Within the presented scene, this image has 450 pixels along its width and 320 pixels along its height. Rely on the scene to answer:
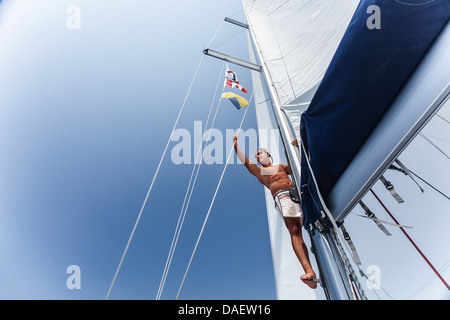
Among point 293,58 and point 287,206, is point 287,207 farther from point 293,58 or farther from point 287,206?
point 293,58

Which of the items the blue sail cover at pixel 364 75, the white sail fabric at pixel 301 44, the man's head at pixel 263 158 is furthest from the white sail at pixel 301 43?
the blue sail cover at pixel 364 75

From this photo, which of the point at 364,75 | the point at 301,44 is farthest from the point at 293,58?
the point at 364,75

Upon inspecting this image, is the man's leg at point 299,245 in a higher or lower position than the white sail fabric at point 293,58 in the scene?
lower

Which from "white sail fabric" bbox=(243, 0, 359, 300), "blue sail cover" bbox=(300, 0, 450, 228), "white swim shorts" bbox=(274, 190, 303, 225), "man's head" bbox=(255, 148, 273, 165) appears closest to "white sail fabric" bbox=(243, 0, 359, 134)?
"white sail fabric" bbox=(243, 0, 359, 300)

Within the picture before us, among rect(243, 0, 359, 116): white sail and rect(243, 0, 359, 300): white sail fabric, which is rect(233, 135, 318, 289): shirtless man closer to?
rect(243, 0, 359, 300): white sail fabric

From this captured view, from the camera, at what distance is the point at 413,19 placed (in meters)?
0.86

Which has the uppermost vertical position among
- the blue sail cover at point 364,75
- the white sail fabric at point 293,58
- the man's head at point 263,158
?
the white sail fabric at point 293,58

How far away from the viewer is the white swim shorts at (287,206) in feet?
5.08

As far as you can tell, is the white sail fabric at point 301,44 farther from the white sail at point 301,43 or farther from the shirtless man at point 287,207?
the shirtless man at point 287,207

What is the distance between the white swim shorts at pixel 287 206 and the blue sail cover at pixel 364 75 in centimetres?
38

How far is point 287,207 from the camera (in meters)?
1.58

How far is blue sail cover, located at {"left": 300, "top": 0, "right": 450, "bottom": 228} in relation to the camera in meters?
0.85

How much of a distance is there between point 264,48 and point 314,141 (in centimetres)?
262
